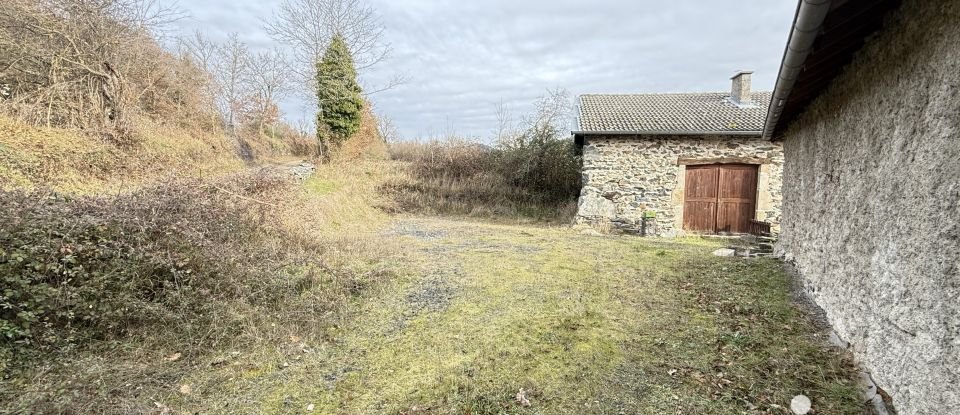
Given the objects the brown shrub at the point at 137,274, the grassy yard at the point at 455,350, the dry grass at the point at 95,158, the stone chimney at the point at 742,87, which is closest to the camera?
the grassy yard at the point at 455,350

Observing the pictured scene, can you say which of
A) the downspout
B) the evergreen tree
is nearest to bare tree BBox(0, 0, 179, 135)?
the evergreen tree

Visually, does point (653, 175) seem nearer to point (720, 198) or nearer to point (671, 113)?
point (720, 198)

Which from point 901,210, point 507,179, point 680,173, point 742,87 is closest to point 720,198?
point 680,173

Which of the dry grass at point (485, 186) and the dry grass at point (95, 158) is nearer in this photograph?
the dry grass at point (95, 158)

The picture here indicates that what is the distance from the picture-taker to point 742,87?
37.1ft

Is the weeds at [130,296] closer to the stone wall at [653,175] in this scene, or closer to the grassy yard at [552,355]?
the grassy yard at [552,355]

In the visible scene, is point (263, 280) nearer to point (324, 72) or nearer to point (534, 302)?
point (534, 302)

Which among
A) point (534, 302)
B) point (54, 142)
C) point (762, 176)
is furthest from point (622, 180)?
point (54, 142)

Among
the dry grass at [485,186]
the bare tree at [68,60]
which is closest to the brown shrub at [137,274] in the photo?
the bare tree at [68,60]

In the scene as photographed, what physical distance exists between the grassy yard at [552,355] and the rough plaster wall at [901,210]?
0.38 meters

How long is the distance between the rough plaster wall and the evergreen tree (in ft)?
38.3

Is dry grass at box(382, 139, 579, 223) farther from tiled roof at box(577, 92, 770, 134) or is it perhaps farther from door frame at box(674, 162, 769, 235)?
door frame at box(674, 162, 769, 235)

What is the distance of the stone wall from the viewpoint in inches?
384

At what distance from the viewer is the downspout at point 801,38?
79.6 inches
